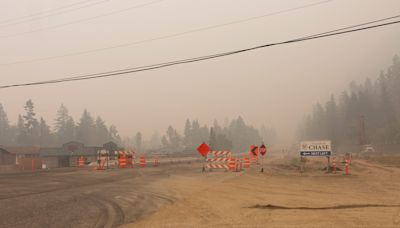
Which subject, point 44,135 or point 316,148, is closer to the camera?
point 316,148

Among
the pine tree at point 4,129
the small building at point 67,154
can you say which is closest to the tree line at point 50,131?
the pine tree at point 4,129

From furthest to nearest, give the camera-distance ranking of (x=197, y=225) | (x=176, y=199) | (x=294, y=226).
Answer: (x=176, y=199)
(x=197, y=225)
(x=294, y=226)

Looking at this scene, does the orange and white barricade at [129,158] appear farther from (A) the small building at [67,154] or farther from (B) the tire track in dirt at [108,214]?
(B) the tire track in dirt at [108,214]

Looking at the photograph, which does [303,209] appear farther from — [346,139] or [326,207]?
[346,139]

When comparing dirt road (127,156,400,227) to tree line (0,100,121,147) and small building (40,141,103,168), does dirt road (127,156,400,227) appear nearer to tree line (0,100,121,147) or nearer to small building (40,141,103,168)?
small building (40,141,103,168)

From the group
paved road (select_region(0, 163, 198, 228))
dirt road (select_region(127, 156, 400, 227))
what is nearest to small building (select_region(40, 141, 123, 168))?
paved road (select_region(0, 163, 198, 228))

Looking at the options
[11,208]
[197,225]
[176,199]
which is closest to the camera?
[197,225]

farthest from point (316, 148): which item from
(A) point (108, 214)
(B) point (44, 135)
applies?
(B) point (44, 135)

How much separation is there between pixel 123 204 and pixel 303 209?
237 inches

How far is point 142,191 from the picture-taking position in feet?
56.5

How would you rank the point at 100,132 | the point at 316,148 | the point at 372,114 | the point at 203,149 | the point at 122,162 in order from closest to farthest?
the point at 316,148 → the point at 203,149 → the point at 122,162 → the point at 372,114 → the point at 100,132

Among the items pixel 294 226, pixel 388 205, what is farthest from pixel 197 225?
Answer: pixel 388 205

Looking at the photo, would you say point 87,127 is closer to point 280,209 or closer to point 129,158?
point 129,158

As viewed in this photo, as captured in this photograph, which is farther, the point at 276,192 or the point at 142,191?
the point at 142,191
